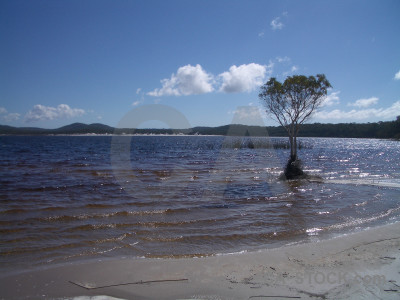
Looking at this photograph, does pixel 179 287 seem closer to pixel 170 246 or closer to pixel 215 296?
pixel 215 296

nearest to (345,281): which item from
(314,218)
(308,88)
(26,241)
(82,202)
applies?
(314,218)

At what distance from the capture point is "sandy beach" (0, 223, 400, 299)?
15.4ft

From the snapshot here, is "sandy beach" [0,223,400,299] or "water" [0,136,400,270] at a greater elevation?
"sandy beach" [0,223,400,299]

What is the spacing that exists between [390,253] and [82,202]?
1136 centimetres

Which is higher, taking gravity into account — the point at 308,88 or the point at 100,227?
the point at 308,88

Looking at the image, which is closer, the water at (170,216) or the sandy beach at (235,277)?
the sandy beach at (235,277)

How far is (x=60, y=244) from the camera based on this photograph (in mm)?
7504

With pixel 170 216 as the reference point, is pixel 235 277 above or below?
above

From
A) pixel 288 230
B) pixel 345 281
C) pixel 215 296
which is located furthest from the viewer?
pixel 288 230

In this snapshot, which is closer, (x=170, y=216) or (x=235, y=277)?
(x=235, y=277)

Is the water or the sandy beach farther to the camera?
the water

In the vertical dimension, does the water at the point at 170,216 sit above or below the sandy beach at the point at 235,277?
below

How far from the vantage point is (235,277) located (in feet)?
17.5

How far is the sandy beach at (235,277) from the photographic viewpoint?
184 inches
